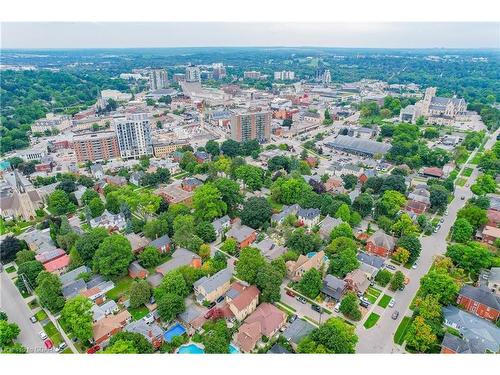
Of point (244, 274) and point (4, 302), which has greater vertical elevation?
point (244, 274)

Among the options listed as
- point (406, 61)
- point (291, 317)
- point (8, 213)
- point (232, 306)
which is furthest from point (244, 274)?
point (406, 61)

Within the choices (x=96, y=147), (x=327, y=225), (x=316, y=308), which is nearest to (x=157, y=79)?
(x=96, y=147)

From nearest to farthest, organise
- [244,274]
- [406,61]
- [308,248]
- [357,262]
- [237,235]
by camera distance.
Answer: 1. [244,274]
2. [357,262]
3. [308,248]
4. [237,235]
5. [406,61]

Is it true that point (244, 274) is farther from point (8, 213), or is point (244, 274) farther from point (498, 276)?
point (8, 213)

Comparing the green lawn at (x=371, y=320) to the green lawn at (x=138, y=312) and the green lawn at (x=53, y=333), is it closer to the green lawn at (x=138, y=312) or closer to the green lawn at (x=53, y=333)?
the green lawn at (x=138, y=312)

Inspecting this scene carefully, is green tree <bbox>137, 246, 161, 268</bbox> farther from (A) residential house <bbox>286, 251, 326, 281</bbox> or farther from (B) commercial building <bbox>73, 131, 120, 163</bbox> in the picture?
(B) commercial building <bbox>73, 131, 120, 163</bbox>

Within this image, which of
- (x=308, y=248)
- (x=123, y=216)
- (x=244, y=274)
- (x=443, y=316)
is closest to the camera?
(x=443, y=316)
